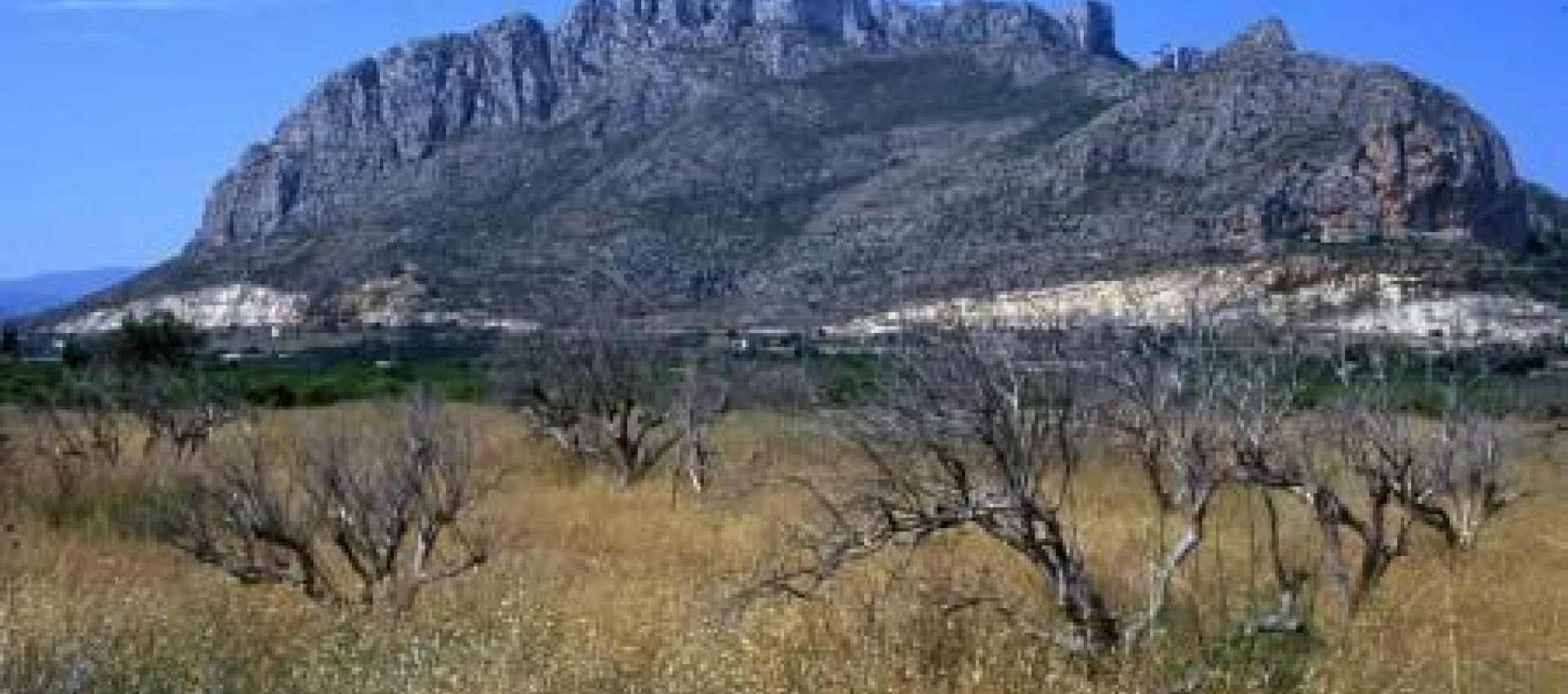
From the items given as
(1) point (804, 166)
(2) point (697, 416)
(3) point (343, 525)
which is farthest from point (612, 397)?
(1) point (804, 166)

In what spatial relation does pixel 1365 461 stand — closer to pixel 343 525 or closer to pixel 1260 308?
pixel 1260 308

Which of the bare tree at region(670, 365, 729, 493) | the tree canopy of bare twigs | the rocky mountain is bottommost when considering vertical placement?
the bare tree at region(670, 365, 729, 493)

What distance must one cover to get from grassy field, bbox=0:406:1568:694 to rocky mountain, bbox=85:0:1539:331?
3.60 m

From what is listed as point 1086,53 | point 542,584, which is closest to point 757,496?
point 542,584

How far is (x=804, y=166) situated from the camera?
3516 inches

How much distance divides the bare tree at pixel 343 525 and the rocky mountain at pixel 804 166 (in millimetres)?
3889

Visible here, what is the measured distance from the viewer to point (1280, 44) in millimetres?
76688

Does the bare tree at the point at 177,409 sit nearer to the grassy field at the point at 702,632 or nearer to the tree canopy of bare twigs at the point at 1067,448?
the grassy field at the point at 702,632

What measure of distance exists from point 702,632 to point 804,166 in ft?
261

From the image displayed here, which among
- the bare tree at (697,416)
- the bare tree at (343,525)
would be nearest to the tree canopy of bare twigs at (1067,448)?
the bare tree at (343,525)

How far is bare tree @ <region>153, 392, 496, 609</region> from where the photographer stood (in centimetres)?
1414

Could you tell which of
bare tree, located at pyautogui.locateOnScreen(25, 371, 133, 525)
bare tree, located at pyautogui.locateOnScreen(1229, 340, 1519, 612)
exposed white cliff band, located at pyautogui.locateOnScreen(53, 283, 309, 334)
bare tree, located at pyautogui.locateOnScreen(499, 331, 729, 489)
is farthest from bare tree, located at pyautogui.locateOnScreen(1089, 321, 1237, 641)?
exposed white cliff band, located at pyautogui.locateOnScreen(53, 283, 309, 334)

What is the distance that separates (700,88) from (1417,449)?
295ft

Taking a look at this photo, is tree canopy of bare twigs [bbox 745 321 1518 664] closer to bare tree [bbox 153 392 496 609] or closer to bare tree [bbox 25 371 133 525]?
bare tree [bbox 153 392 496 609]
